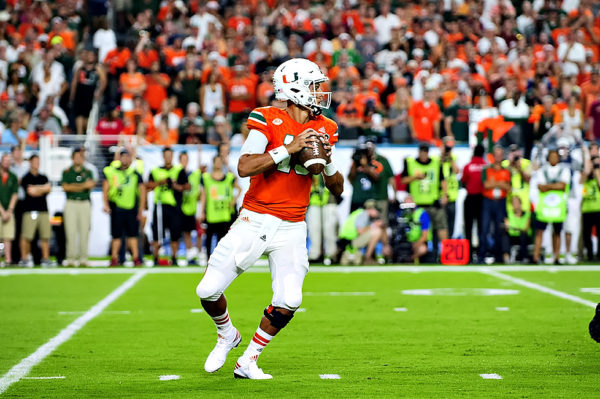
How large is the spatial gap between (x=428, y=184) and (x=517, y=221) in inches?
66.6

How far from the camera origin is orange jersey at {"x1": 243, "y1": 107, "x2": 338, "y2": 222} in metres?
7.12

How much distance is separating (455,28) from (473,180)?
664 cm

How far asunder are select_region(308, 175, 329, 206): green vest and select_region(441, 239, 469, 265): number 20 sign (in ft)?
7.10

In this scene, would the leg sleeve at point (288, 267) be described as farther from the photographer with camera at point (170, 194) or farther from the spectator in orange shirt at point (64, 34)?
the spectator in orange shirt at point (64, 34)

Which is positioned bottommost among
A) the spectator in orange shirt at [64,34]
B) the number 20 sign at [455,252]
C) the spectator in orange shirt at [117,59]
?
the number 20 sign at [455,252]

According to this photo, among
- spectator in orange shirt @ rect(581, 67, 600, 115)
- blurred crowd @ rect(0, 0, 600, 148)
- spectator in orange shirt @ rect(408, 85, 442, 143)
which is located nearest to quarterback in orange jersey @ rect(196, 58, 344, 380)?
blurred crowd @ rect(0, 0, 600, 148)

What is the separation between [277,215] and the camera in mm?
7246

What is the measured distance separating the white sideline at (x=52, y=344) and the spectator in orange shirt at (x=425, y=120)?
352 inches

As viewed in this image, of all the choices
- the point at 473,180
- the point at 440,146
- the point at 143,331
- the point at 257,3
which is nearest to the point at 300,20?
the point at 257,3

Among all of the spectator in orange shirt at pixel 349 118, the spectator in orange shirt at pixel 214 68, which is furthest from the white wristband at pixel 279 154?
the spectator in orange shirt at pixel 214 68

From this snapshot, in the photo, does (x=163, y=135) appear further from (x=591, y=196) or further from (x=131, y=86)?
(x=591, y=196)

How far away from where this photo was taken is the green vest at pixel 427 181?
Result: 19.0 metres

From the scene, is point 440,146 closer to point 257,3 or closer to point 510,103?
point 510,103

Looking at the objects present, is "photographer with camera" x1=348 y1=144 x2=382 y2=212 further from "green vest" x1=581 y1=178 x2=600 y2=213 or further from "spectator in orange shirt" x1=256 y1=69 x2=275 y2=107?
"green vest" x1=581 y1=178 x2=600 y2=213
